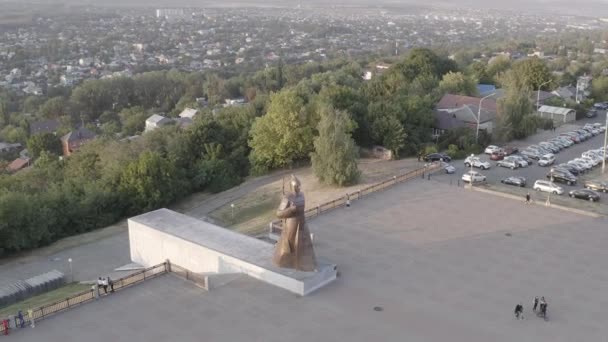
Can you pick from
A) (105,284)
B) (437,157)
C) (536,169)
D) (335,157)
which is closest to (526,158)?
(536,169)

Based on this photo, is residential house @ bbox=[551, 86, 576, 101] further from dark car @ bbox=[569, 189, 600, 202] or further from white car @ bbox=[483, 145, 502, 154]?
dark car @ bbox=[569, 189, 600, 202]

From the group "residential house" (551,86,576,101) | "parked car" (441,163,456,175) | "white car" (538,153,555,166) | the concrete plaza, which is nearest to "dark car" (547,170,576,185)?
"white car" (538,153,555,166)

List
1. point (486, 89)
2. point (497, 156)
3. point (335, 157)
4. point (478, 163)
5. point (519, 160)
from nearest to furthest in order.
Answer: point (335, 157) → point (478, 163) → point (519, 160) → point (497, 156) → point (486, 89)

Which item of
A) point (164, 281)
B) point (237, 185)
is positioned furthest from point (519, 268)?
point (237, 185)

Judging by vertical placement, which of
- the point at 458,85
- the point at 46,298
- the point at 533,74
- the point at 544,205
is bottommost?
the point at 46,298

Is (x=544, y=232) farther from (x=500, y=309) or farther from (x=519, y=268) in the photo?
(x=500, y=309)

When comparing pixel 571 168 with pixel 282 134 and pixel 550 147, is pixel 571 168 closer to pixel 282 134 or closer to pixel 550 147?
pixel 550 147

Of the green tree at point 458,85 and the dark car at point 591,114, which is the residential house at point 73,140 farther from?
the dark car at point 591,114
